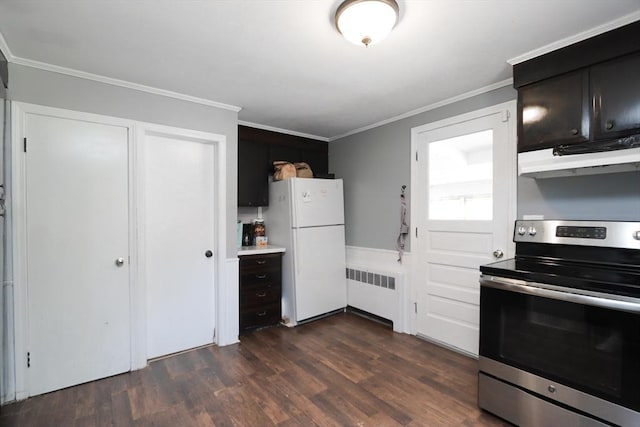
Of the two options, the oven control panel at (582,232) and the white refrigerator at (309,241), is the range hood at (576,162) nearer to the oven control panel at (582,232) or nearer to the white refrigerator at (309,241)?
the oven control panel at (582,232)

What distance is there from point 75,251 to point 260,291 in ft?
5.61

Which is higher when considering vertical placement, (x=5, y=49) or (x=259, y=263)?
(x=5, y=49)

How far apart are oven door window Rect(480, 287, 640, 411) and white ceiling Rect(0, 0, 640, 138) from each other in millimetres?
1558

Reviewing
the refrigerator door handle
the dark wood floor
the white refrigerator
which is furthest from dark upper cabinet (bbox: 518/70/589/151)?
the refrigerator door handle

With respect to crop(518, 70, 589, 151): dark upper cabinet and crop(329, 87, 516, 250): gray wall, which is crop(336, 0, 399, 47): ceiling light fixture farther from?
crop(329, 87, 516, 250): gray wall

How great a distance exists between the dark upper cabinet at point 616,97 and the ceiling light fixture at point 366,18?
126 cm

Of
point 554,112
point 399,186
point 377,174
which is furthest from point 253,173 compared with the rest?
point 554,112

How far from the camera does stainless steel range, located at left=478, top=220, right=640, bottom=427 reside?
1439 millimetres

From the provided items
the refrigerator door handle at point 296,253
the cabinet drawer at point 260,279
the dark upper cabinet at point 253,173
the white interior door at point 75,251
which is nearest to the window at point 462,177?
the refrigerator door handle at point 296,253

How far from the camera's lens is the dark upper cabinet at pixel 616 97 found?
1666 millimetres

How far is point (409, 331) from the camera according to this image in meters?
3.23

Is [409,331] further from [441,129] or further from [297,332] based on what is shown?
[441,129]

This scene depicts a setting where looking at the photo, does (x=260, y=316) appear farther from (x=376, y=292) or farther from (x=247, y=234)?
(x=376, y=292)

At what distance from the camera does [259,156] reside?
3.73 meters
